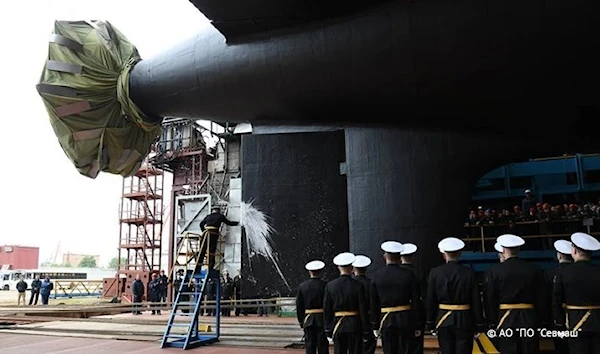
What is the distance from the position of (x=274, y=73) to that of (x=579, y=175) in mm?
7436

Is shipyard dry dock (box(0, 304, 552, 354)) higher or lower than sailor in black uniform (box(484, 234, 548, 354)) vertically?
lower

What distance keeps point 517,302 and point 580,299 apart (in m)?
0.62

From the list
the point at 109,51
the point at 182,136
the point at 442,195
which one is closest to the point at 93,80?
the point at 109,51

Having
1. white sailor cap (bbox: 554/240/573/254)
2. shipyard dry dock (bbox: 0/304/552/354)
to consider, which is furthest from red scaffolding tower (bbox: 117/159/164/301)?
white sailor cap (bbox: 554/240/573/254)

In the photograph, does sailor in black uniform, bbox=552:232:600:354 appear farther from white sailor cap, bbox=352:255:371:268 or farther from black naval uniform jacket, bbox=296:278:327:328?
black naval uniform jacket, bbox=296:278:327:328

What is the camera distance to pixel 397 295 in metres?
5.97

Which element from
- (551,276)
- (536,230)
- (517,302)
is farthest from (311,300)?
(536,230)

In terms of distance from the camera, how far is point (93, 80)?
8867mm

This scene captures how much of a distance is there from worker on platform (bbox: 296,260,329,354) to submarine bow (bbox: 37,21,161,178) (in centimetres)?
470

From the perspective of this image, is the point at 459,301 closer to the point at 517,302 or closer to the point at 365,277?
the point at 517,302

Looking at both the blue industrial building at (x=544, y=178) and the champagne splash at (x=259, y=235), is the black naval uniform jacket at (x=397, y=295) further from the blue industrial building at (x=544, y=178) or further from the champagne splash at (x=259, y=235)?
the blue industrial building at (x=544, y=178)

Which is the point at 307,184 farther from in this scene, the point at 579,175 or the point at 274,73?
the point at 579,175

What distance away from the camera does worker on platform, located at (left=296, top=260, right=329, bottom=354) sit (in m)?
6.79

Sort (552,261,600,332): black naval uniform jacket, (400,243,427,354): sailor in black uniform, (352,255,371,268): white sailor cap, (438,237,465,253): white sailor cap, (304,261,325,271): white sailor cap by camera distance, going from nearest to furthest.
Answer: (552,261,600,332): black naval uniform jacket, (438,237,465,253): white sailor cap, (400,243,427,354): sailor in black uniform, (352,255,371,268): white sailor cap, (304,261,325,271): white sailor cap
